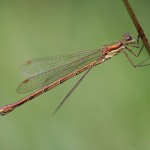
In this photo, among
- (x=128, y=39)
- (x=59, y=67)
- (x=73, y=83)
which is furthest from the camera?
(x=73, y=83)

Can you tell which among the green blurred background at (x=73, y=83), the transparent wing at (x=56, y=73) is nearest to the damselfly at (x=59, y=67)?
the transparent wing at (x=56, y=73)

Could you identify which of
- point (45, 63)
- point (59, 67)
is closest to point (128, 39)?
point (59, 67)

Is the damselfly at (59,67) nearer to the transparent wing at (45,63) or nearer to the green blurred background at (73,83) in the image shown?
the transparent wing at (45,63)

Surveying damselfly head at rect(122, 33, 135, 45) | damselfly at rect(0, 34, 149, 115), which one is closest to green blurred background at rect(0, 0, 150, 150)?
damselfly at rect(0, 34, 149, 115)

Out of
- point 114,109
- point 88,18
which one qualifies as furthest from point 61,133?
point 88,18

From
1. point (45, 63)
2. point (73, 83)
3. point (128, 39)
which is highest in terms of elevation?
point (45, 63)

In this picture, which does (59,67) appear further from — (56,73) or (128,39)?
(128,39)
